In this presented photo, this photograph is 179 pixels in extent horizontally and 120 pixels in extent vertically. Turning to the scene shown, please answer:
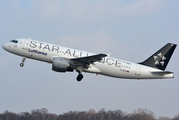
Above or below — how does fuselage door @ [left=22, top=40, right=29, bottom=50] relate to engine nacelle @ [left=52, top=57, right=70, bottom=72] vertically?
above

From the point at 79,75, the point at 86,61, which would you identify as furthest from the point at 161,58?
the point at 79,75

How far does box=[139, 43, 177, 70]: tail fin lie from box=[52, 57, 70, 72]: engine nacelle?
12.0 m

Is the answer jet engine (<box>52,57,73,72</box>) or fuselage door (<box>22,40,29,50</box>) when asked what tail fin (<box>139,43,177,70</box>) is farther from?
fuselage door (<box>22,40,29,50</box>)

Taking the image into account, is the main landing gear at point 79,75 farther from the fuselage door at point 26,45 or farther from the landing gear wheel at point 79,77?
the fuselage door at point 26,45

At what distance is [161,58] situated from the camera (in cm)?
4297

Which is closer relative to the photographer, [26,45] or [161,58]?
[26,45]

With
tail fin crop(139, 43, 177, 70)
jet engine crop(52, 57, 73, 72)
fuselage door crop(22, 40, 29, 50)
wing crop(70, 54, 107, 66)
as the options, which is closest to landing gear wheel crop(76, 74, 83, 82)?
wing crop(70, 54, 107, 66)

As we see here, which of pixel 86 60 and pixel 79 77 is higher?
pixel 86 60

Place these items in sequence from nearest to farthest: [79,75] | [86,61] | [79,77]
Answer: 1. [86,61]
2. [79,75]
3. [79,77]

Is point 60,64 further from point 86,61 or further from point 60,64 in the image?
point 86,61

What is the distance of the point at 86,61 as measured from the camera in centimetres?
3972

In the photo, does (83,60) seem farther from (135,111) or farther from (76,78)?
(135,111)

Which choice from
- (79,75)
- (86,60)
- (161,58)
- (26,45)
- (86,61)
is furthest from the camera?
(161,58)

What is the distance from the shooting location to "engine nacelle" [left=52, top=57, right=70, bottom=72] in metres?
39.0
